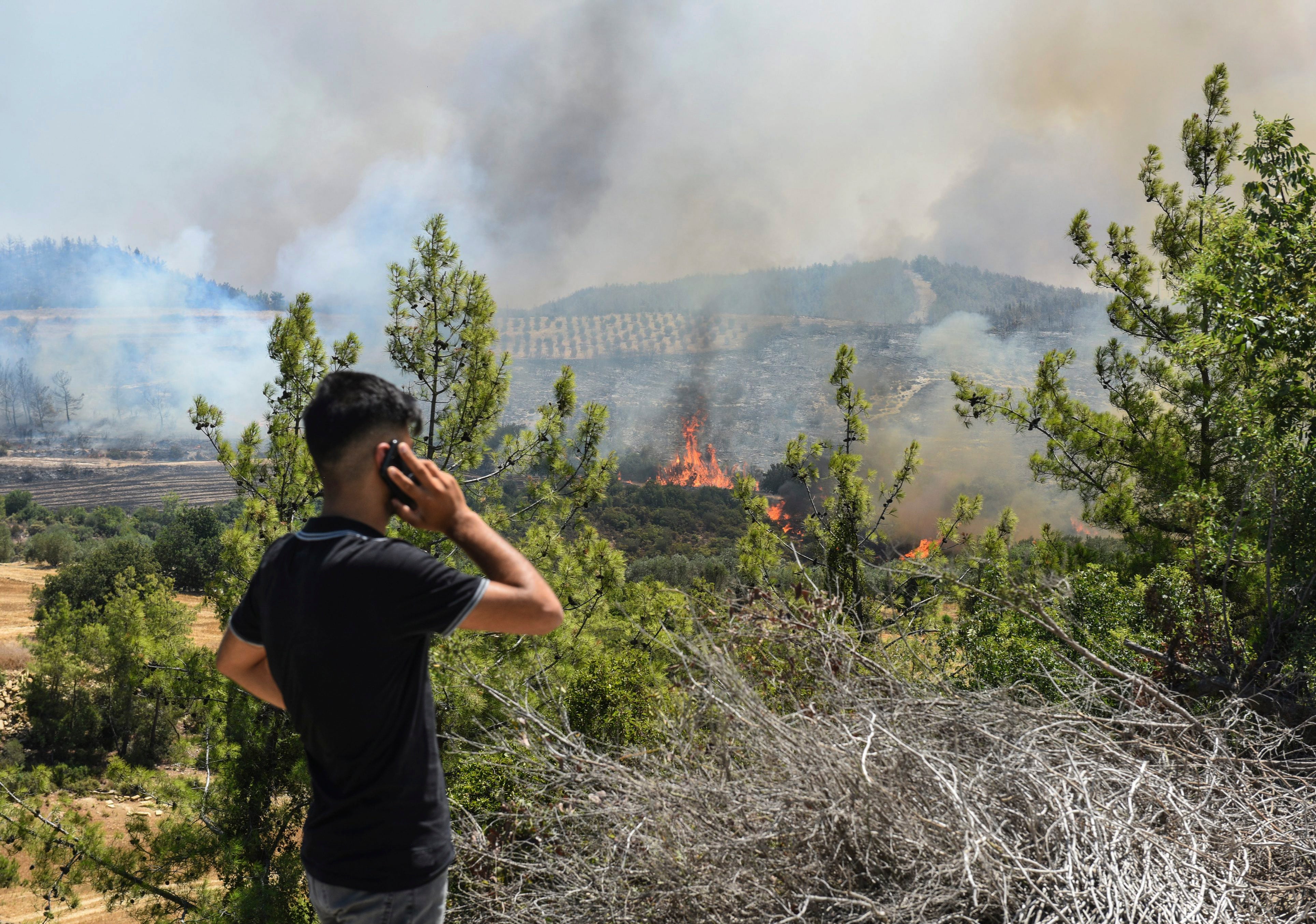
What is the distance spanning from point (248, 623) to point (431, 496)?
0.64 metres

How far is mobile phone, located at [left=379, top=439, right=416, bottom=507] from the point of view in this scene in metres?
1.75

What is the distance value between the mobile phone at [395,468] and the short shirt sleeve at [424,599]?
226 millimetres

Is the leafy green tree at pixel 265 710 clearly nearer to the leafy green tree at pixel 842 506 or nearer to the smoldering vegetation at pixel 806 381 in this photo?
the leafy green tree at pixel 842 506

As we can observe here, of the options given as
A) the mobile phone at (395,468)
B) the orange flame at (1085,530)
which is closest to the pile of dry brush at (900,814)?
the mobile phone at (395,468)

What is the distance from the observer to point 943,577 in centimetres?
470

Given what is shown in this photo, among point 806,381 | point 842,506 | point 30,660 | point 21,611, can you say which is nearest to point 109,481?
point 21,611

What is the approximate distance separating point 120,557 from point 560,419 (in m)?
31.4

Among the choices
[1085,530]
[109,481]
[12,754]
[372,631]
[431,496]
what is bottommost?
[12,754]

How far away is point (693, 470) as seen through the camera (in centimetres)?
6762

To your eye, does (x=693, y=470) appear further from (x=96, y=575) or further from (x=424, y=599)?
(x=424, y=599)

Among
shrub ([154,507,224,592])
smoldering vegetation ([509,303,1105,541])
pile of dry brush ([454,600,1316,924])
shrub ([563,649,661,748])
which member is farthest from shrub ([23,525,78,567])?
pile of dry brush ([454,600,1316,924])

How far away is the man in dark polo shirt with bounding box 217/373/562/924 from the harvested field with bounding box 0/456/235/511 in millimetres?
80811

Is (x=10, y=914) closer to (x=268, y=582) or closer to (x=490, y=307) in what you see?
(x=490, y=307)

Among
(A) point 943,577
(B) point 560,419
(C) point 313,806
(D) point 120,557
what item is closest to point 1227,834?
(A) point 943,577
